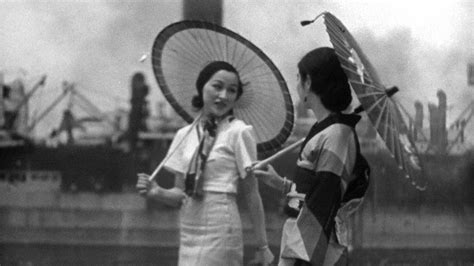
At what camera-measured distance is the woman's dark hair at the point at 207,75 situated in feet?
16.3

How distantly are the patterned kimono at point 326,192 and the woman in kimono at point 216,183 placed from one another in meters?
1.09

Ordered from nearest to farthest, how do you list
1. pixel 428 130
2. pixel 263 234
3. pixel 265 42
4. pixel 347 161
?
pixel 347 161 → pixel 263 234 → pixel 428 130 → pixel 265 42

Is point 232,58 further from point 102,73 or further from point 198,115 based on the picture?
point 102,73

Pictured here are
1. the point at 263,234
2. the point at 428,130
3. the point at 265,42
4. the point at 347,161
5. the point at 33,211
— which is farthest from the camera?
the point at 33,211

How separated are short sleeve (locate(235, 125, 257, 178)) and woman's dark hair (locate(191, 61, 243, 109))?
232mm

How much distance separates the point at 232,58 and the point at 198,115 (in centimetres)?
33

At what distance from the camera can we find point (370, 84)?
12.4 ft

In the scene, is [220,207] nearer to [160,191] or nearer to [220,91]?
[160,191]

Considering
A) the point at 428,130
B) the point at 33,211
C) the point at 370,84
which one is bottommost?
the point at 33,211

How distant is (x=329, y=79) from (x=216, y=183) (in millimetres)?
1257

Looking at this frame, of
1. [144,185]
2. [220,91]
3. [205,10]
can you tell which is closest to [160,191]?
[144,185]

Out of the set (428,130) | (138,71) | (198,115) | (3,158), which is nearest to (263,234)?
(198,115)

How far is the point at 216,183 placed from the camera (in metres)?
4.87

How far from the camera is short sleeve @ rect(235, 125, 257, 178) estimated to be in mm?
4832
